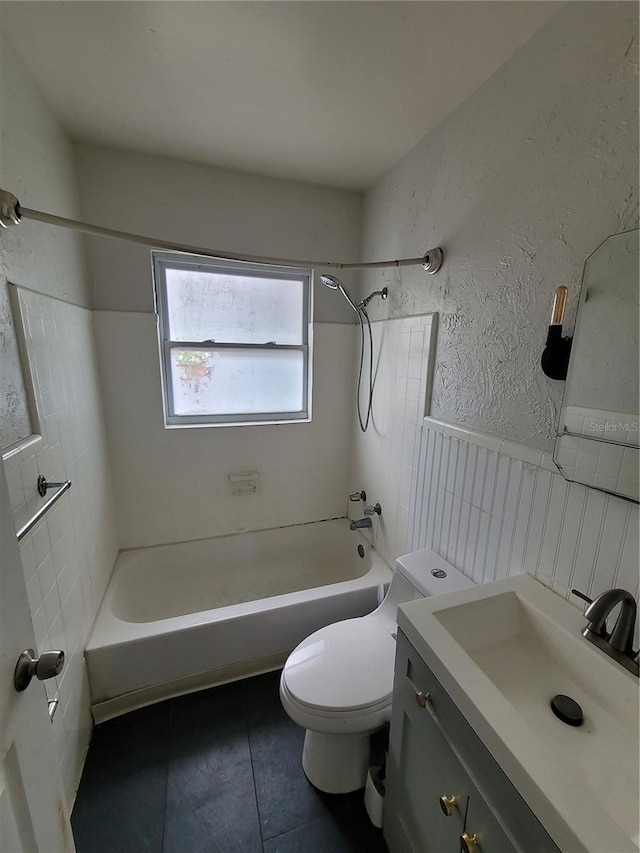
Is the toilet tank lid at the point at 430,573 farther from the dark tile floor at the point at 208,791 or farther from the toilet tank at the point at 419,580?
the dark tile floor at the point at 208,791

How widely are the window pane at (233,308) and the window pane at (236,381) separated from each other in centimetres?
10

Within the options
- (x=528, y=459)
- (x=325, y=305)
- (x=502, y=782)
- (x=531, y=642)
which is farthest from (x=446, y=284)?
(x=502, y=782)

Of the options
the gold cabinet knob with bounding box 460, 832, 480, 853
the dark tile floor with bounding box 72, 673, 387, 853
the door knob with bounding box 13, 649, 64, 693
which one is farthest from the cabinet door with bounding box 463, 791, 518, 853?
the door knob with bounding box 13, 649, 64, 693

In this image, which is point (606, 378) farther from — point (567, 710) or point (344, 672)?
point (344, 672)

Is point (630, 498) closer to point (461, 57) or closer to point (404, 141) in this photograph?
point (461, 57)

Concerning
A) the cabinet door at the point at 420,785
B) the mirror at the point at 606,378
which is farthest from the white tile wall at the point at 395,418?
the cabinet door at the point at 420,785

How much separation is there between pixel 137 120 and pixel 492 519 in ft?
6.96

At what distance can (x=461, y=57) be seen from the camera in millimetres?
1092

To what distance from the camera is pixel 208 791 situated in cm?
126

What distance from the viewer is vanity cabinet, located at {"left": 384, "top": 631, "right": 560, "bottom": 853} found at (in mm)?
615

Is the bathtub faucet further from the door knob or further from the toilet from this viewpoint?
the door knob

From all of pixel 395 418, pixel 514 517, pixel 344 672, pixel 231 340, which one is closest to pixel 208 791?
pixel 344 672

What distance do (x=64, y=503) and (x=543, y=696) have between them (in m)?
1.64

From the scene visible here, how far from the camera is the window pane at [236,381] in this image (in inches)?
82.9
